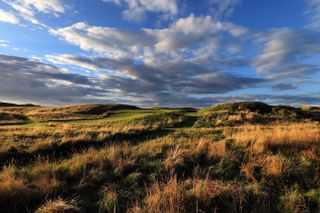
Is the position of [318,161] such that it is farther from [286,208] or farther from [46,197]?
[46,197]

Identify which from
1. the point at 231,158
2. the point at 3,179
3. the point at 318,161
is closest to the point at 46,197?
the point at 3,179

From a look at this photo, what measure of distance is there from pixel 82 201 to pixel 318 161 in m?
7.21

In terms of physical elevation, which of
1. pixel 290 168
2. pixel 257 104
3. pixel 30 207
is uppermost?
pixel 257 104

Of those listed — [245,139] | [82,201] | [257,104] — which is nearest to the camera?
[82,201]

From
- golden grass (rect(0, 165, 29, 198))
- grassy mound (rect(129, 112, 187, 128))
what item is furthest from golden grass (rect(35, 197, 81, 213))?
grassy mound (rect(129, 112, 187, 128))

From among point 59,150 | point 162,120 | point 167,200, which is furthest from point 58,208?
point 162,120

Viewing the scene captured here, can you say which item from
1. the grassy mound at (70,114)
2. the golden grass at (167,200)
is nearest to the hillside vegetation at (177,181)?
the golden grass at (167,200)

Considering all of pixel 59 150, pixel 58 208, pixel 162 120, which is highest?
pixel 162 120

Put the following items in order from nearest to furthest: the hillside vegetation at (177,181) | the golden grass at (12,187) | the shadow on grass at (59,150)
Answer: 1. the hillside vegetation at (177,181)
2. the golden grass at (12,187)
3. the shadow on grass at (59,150)

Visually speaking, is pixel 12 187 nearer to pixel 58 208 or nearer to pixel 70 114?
pixel 58 208

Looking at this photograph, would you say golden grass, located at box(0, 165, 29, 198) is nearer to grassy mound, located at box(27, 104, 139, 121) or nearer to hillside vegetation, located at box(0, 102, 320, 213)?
hillside vegetation, located at box(0, 102, 320, 213)

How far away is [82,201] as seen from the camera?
19.5 feet

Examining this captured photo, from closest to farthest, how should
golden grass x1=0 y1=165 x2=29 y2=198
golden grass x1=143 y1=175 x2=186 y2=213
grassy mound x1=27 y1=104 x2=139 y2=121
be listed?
1. golden grass x1=143 y1=175 x2=186 y2=213
2. golden grass x1=0 y1=165 x2=29 y2=198
3. grassy mound x1=27 y1=104 x2=139 y2=121

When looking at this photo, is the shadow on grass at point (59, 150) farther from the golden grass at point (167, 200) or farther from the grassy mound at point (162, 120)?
the grassy mound at point (162, 120)
